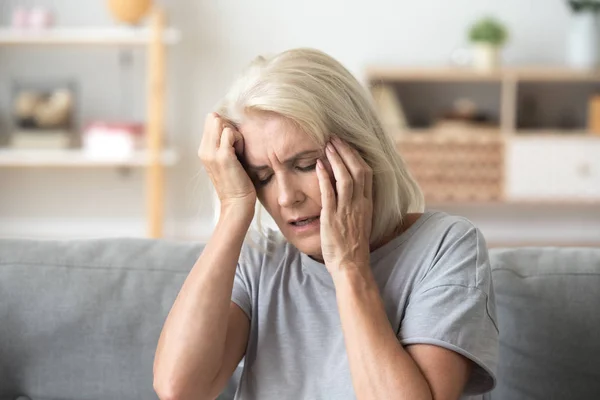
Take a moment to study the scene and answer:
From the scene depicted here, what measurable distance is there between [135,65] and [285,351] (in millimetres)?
3807

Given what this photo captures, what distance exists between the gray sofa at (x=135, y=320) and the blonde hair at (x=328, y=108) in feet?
0.89

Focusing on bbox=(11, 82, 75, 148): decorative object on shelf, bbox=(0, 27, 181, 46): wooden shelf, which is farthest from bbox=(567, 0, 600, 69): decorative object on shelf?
bbox=(11, 82, 75, 148): decorative object on shelf

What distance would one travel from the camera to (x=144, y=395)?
153 cm

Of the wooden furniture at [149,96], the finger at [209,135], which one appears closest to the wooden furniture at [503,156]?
the wooden furniture at [149,96]

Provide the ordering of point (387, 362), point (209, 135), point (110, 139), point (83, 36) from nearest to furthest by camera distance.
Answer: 1. point (387, 362)
2. point (209, 135)
3. point (83, 36)
4. point (110, 139)

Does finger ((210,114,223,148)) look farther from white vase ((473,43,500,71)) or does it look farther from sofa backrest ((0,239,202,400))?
white vase ((473,43,500,71))

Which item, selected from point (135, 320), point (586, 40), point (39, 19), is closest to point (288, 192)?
point (135, 320)

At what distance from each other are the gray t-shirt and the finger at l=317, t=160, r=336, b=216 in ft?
0.37

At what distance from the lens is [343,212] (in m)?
1.34

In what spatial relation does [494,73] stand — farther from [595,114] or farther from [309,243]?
[309,243]

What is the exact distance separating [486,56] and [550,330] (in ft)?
11.0

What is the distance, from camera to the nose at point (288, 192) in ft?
4.39

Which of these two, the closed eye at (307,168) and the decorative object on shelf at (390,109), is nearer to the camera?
the closed eye at (307,168)

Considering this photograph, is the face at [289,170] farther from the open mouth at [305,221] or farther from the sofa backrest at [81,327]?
the sofa backrest at [81,327]
